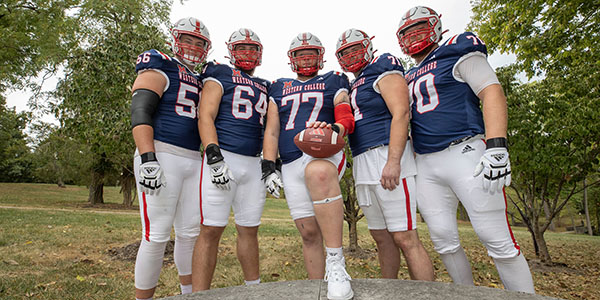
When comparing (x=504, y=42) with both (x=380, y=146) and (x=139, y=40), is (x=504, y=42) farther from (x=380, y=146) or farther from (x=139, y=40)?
(x=139, y=40)

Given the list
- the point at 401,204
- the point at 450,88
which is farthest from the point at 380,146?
the point at 450,88

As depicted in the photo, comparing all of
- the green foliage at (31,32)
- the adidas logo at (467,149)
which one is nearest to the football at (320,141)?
the adidas logo at (467,149)

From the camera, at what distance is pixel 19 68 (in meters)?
13.3

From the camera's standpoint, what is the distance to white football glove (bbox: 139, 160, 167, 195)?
3.05m

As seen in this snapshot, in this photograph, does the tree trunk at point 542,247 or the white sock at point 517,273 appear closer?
the white sock at point 517,273

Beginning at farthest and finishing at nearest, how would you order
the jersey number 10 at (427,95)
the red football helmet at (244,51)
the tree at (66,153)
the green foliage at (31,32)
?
the tree at (66,153) → the green foliage at (31,32) → the red football helmet at (244,51) → the jersey number 10 at (427,95)

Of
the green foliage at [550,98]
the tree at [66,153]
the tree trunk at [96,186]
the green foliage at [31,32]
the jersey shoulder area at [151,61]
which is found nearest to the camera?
the jersey shoulder area at [151,61]

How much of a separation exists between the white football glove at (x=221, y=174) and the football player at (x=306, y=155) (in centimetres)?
41

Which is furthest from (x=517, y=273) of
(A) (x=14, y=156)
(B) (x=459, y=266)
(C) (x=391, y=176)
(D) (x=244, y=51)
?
(A) (x=14, y=156)

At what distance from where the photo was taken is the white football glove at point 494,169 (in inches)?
106

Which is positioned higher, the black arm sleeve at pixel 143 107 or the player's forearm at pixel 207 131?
the black arm sleeve at pixel 143 107

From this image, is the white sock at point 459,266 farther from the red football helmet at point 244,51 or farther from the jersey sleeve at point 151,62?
the jersey sleeve at point 151,62

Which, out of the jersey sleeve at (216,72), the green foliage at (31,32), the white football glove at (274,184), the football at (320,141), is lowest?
the white football glove at (274,184)

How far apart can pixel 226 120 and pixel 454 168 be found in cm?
227
